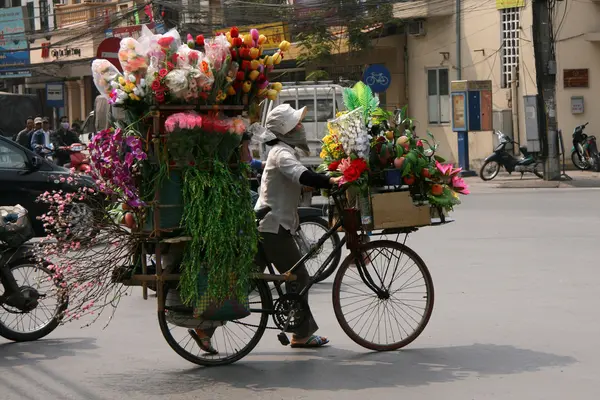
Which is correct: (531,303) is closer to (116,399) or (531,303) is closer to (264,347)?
(264,347)

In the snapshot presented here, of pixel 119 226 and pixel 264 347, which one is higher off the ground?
pixel 119 226

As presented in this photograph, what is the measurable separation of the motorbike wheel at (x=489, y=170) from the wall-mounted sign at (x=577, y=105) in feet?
12.7

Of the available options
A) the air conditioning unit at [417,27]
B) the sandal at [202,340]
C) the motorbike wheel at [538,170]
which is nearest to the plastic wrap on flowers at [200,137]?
the sandal at [202,340]

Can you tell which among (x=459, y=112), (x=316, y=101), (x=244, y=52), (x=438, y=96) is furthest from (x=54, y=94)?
(x=244, y=52)

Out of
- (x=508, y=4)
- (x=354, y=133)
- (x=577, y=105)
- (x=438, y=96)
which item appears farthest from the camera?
(x=438, y=96)

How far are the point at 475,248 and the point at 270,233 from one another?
246 inches

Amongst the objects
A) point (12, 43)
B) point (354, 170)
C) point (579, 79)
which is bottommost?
point (354, 170)

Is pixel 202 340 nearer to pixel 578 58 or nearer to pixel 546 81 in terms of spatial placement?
pixel 546 81

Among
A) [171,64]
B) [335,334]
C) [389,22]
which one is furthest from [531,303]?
[389,22]

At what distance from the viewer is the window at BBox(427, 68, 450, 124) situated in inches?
1287

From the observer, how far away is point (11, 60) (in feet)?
155

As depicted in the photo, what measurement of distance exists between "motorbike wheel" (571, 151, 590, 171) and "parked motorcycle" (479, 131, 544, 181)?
1620 mm

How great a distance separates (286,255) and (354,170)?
76 centimetres

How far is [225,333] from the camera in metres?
7.37
